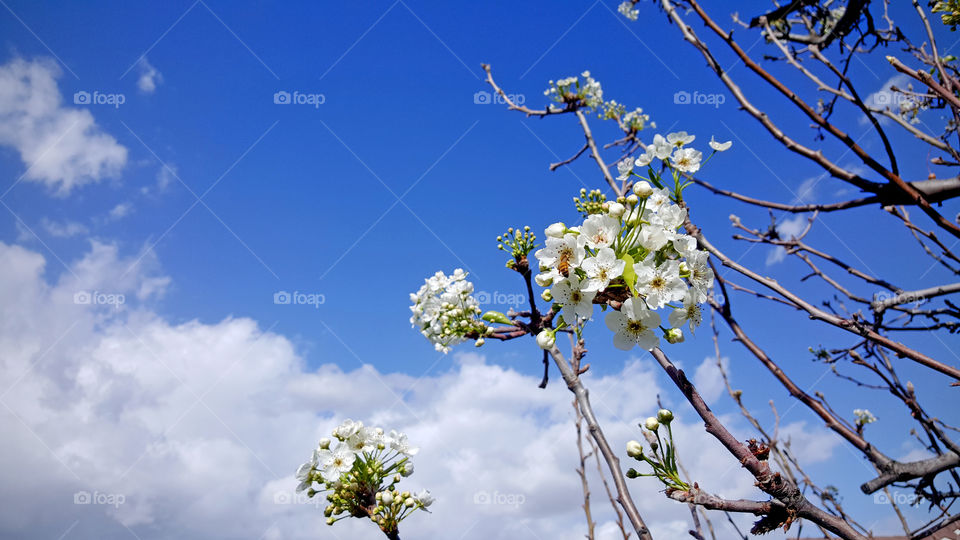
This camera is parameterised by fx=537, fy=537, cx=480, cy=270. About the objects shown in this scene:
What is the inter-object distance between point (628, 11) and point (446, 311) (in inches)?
118

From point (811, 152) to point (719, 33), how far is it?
477 millimetres

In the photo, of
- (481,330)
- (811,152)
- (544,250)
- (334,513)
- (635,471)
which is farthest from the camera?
(481,330)

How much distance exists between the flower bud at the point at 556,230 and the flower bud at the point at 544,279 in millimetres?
99

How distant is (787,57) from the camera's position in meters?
2.30

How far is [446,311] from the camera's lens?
257 cm

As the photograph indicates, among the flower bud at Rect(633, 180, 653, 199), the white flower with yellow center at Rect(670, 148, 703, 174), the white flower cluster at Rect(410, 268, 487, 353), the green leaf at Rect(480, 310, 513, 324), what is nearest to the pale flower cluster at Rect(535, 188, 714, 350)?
the flower bud at Rect(633, 180, 653, 199)

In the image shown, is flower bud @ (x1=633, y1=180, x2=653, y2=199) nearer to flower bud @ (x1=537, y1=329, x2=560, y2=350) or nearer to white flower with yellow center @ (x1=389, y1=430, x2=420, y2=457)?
flower bud @ (x1=537, y1=329, x2=560, y2=350)

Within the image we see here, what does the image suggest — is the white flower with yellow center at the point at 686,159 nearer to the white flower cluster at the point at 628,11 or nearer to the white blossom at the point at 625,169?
the white blossom at the point at 625,169

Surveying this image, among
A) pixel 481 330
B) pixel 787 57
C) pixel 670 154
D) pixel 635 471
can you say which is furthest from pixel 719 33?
pixel 481 330

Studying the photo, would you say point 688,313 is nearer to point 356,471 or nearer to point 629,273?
point 629,273

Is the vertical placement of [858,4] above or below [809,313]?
above

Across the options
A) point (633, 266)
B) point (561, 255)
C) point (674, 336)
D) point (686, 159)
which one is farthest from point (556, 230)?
point (686, 159)

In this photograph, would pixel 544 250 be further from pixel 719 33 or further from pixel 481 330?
pixel 481 330

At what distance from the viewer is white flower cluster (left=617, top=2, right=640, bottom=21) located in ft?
13.2
